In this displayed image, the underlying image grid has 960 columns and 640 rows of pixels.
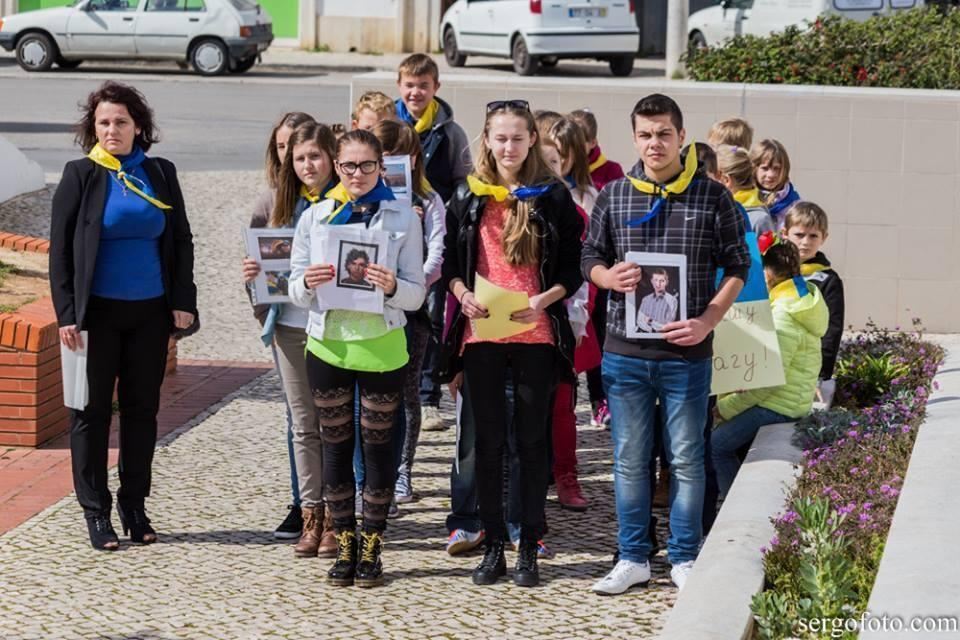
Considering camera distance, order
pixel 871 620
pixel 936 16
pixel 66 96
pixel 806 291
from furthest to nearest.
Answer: pixel 66 96
pixel 936 16
pixel 806 291
pixel 871 620

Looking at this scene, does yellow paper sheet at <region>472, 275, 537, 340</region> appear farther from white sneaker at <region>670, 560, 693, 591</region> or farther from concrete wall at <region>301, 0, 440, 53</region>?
concrete wall at <region>301, 0, 440, 53</region>

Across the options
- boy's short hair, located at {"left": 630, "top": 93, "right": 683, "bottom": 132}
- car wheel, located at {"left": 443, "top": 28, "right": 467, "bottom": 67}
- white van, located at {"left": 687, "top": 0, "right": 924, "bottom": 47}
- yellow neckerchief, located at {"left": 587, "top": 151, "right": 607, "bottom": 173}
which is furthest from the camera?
car wheel, located at {"left": 443, "top": 28, "right": 467, "bottom": 67}

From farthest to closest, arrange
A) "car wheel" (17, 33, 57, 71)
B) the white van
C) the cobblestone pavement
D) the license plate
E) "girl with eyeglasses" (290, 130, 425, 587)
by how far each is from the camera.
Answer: "car wheel" (17, 33, 57, 71) < the license plate < the white van < "girl with eyeglasses" (290, 130, 425, 587) < the cobblestone pavement

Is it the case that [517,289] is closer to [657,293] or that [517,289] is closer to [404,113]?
[657,293]

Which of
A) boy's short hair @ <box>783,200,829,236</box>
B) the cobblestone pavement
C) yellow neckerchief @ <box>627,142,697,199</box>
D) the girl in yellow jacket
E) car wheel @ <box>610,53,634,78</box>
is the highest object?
car wheel @ <box>610,53,634,78</box>

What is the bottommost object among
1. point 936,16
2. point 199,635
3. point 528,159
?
point 199,635

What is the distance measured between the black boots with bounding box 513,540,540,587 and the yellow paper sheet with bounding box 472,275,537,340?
2.73 feet

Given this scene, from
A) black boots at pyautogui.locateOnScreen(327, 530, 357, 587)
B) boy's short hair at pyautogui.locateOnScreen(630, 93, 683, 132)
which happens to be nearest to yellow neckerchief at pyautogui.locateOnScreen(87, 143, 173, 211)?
black boots at pyautogui.locateOnScreen(327, 530, 357, 587)

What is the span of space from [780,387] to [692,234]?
1.42 metres

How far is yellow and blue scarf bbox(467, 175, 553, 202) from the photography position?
6430mm

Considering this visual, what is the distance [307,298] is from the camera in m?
6.39

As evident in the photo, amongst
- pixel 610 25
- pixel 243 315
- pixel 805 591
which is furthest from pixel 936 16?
pixel 610 25

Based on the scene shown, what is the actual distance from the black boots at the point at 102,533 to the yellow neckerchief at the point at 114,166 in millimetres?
1319

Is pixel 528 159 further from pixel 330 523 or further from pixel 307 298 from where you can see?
pixel 330 523
